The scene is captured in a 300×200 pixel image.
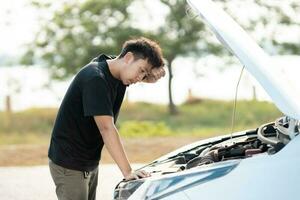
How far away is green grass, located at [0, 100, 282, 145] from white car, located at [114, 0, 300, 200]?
416 inches

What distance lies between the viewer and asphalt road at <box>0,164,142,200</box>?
25.1 feet

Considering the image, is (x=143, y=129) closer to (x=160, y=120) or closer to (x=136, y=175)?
(x=160, y=120)

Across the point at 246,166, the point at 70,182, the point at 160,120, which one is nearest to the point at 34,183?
the point at 70,182

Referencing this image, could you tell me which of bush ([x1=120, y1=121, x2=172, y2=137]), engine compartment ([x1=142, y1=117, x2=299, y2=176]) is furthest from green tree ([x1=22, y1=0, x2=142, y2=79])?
engine compartment ([x1=142, y1=117, x2=299, y2=176])

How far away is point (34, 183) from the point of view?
856cm

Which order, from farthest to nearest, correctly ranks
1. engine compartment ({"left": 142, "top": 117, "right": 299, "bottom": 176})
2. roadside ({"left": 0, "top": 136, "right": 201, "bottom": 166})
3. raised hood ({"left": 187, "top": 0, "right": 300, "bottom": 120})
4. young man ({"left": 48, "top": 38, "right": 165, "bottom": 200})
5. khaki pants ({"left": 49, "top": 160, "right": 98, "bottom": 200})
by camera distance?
roadside ({"left": 0, "top": 136, "right": 201, "bottom": 166}), khaki pants ({"left": 49, "top": 160, "right": 98, "bottom": 200}), young man ({"left": 48, "top": 38, "right": 165, "bottom": 200}), engine compartment ({"left": 142, "top": 117, "right": 299, "bottom": 176}), raised hood ({"left": 187, "top": 0, "right": 300, "bottom": 120})

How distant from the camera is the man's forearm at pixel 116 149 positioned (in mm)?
3662

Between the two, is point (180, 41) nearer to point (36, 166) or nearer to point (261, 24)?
point (261, 24)

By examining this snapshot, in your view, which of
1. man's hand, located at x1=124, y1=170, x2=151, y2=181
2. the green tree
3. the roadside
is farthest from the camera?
the green tree

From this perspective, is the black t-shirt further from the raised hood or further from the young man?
the raised hood

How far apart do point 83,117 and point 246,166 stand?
119cm

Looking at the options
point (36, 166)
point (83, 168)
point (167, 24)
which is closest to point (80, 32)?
point (167, 24)

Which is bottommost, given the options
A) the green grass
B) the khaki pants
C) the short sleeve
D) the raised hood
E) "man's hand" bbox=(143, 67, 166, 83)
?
the green grass

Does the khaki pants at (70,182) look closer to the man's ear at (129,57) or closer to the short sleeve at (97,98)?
the short sleeve at (97,98)
